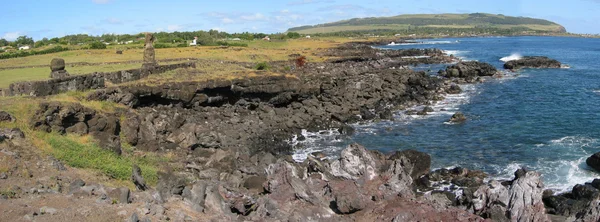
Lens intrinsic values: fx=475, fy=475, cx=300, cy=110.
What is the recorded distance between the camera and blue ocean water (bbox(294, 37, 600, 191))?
1009 inches

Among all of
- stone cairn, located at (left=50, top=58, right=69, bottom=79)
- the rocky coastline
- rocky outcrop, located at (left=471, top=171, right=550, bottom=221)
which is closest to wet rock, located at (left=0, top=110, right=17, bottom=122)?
the rocky coastline

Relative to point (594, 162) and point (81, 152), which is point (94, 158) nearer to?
point (81, 152)

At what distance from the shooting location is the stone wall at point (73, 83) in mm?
23656

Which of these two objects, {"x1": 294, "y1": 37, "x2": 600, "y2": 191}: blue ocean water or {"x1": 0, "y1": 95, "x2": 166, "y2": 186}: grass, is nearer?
{"x1": 0, "y1": 95, "x2": 166, "y2": 186}: grass

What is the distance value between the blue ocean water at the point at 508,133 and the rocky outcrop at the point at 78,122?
40.8ft

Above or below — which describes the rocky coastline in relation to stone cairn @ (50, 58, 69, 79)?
below

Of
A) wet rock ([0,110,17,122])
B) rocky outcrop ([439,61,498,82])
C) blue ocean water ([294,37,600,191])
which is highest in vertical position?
wet rock ([0,110,17,122])

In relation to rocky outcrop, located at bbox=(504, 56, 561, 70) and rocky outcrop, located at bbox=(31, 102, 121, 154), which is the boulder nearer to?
rocky outcrop, located at bbox=(31, 102, 121, 154)

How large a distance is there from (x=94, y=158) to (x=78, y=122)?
4.40 metres

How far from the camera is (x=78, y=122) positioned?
72.1 feet

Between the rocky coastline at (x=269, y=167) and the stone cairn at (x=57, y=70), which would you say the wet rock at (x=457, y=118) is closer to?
the rocky coastline at (x=269, y=167)

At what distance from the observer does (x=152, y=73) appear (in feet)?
111

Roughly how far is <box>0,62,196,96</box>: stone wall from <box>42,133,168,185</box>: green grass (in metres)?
5.52

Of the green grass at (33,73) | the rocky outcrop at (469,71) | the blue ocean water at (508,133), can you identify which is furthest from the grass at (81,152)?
the rocky outcrop at (469,71)
